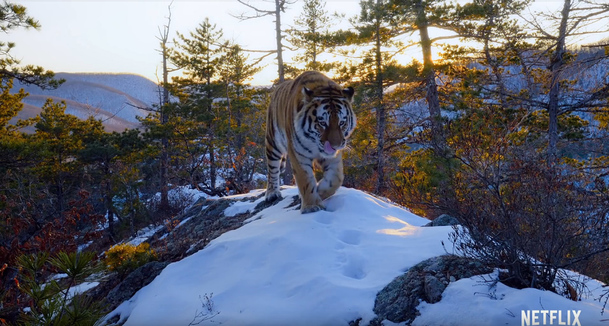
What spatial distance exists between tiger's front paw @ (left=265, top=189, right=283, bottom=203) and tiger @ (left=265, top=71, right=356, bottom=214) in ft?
4.84

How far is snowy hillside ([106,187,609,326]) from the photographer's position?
2.87 metres

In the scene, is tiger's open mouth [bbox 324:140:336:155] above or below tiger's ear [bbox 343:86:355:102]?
below

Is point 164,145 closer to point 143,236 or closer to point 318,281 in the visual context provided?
point 143,236

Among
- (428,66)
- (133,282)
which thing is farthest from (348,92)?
(428,66)

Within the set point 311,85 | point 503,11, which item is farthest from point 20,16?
point 503,11

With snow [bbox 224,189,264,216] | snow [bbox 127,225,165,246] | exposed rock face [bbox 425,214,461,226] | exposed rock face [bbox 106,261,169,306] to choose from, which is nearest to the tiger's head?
exposed rock face [bbox 425,214,461,226]

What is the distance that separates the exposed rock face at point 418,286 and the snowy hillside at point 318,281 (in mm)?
78

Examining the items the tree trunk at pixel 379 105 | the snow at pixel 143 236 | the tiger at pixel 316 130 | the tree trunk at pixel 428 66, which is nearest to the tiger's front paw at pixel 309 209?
the tiger at pixel 316 130

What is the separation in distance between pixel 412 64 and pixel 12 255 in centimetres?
1452

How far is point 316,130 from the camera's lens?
5.32 meters

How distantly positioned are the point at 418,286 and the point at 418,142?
672cm

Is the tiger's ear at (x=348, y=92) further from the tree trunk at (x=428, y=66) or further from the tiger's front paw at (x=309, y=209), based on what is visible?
the tree trunk at (x=428, y=66)

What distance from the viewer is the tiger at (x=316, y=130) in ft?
17.2

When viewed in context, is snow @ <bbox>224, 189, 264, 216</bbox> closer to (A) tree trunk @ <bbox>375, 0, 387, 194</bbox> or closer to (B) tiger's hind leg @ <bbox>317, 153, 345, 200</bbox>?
(B) tiger's hind leg @ <bbox>317, 153, 345, 200</bbox>
